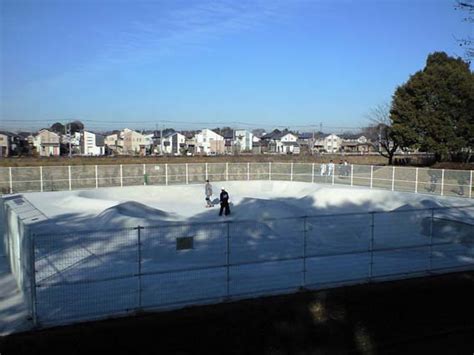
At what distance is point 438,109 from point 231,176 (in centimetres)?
1849

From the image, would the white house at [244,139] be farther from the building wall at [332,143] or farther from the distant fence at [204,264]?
the distant fence at [204,264]

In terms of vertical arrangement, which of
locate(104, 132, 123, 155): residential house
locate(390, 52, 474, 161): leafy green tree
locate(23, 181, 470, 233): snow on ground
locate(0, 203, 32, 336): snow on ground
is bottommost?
locate(23, 181, 470, 233): snow on ground

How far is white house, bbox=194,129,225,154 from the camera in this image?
114312 mm

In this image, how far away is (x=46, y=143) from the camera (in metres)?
92.4

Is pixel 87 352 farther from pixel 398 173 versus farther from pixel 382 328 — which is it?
pixel 398 173

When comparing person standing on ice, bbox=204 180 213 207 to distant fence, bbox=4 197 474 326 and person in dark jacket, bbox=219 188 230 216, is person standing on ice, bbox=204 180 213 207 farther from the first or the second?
distant fence, bbox=4 197 474 326

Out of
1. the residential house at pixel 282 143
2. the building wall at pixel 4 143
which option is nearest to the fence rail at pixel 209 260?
the building wall at pixel 4 143

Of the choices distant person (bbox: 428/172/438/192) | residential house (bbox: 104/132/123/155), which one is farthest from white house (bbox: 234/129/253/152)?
distant person (bbox: 428/172/438/192)

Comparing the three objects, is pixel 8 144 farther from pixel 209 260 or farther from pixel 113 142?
pixel 209 260

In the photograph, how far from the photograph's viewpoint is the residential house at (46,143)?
9062 cm

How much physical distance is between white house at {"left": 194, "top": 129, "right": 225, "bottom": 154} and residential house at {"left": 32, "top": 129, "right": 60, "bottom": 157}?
3389 centimetres

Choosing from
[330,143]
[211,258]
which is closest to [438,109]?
[211,258]

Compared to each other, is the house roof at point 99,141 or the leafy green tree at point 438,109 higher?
the leafy green tree at point 438,109

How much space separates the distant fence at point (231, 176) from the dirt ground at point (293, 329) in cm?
1950
